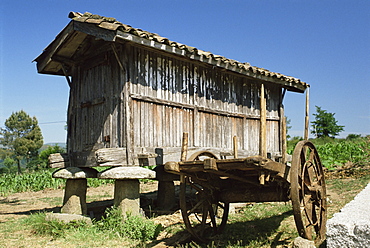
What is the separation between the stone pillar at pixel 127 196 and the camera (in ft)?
22.0

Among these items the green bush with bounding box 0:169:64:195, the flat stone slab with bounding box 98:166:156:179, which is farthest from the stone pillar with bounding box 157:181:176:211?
the green bush with bounding box 0:169:64:195

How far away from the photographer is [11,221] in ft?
25.9

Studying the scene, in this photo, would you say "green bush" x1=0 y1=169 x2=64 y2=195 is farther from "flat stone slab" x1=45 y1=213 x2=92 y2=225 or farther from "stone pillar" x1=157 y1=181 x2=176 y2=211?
"flat stone slab" x1=45 y1=213 x2=92 y2=225

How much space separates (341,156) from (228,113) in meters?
7.87

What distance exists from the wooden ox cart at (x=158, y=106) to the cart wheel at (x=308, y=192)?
0.03 metres

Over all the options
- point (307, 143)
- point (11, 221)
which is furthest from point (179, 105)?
point (11, 221)

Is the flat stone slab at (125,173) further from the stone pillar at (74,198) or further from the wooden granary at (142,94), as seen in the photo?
the stone pillar at (74,198)

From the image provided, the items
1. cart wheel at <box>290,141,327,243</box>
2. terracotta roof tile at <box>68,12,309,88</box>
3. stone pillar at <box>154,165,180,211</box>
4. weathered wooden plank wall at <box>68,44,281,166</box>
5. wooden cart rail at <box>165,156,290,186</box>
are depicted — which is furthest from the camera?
stone pillar at <box>154,165,180,211</box>

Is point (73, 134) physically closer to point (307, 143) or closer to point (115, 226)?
point (115, 226)

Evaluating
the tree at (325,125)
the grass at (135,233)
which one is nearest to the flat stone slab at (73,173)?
the grass at (135,233)

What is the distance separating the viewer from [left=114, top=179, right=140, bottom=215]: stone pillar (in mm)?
6719

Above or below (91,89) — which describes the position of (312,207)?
below

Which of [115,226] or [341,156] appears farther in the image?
[341,156]

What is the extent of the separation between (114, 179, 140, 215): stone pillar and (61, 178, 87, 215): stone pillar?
1182 mm
